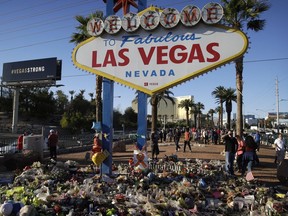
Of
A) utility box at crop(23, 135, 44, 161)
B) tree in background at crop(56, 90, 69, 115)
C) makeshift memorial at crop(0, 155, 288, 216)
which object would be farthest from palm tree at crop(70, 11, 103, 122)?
tree in background at crop(56, 90, 69, 115)

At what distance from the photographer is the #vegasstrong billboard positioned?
8.06 meters

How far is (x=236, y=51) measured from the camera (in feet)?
25.9

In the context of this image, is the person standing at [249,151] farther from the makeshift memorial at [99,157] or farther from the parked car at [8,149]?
the parked car at [8,149]

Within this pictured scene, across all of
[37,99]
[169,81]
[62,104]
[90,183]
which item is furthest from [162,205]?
[62,104]

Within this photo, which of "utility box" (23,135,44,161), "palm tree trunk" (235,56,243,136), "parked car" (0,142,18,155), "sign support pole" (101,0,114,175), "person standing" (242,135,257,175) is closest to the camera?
"sign support pole" (101,0,114,175)

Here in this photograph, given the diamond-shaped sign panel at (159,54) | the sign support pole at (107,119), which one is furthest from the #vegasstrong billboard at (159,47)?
the sign support pole at (107,119)

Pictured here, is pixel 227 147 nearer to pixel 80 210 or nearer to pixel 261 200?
pixel 261 200

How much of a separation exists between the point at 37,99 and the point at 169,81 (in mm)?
59186

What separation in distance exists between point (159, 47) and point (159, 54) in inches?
7.8

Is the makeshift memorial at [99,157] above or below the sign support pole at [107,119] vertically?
below

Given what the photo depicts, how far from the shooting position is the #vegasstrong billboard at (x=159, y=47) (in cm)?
806

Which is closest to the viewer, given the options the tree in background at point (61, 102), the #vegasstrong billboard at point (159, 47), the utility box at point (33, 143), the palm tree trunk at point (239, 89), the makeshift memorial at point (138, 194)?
the makeshift memorial at point (138, 194)

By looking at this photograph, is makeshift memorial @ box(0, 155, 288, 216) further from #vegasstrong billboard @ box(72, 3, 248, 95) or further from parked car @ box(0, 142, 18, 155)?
parked car @ box(0, 142, 18, 155)

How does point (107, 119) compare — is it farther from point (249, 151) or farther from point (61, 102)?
point (61, 102)
